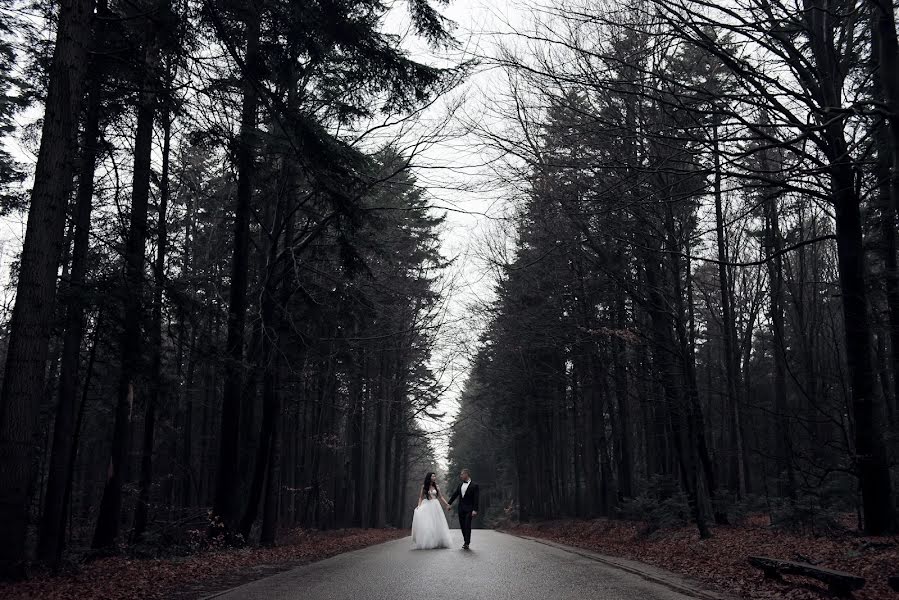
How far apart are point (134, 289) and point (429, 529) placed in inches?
358

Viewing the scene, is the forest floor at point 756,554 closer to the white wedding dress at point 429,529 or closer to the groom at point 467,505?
the groom at point 467,505

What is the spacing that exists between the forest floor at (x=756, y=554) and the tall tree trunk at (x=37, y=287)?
8564 mm

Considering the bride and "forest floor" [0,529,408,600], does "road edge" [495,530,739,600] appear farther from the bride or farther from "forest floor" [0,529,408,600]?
"forest floor" [0,529,408,600]

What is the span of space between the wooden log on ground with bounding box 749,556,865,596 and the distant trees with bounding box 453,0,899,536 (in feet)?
10.6

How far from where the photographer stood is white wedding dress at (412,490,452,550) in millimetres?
15789

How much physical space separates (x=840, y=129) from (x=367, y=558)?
439 inches

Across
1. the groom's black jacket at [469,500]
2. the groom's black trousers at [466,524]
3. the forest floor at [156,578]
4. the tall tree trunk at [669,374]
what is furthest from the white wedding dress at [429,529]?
the tall tree trunk at [669,374]

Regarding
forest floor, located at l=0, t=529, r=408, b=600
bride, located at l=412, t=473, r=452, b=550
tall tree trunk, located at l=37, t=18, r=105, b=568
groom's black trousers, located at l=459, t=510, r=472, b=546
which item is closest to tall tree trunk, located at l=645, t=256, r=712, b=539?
groom's black trousers, located at l=459, t=510, r=472, b=546

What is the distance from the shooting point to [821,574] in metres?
6.89

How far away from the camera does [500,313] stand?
2442 cm

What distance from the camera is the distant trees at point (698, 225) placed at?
26.9 feet

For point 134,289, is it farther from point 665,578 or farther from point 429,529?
point 429,529

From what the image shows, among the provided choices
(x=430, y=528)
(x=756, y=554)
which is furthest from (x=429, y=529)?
(x=756, y=554)

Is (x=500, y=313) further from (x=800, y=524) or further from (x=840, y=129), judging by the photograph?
(x=840, y=129)
